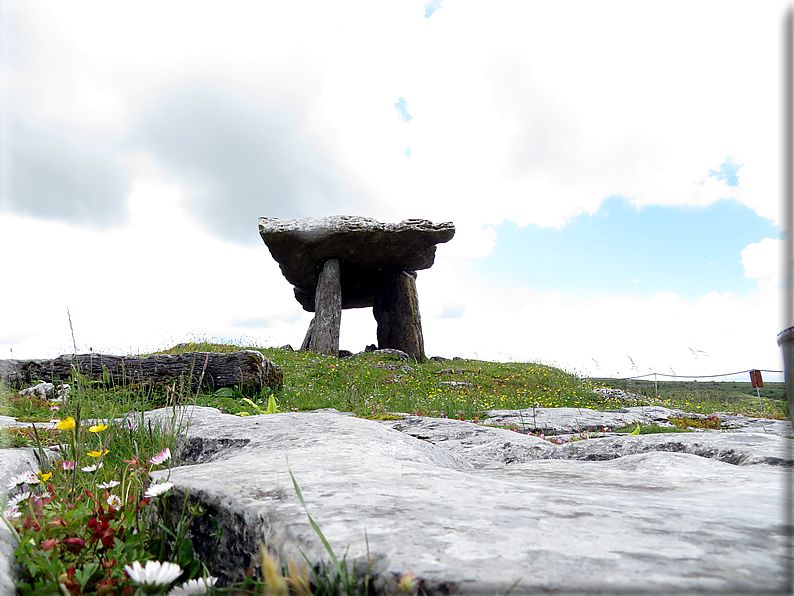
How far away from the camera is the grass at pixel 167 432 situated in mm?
1168

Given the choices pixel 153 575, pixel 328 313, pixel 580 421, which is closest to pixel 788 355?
pixel 153 575

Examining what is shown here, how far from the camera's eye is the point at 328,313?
1358 centimetres

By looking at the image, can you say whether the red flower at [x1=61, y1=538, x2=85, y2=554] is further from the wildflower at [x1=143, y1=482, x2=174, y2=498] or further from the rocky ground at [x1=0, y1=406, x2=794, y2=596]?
the wildflower at [x1=143, y1=482, x2=174, y2=498]

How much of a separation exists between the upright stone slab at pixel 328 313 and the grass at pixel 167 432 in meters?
0.98

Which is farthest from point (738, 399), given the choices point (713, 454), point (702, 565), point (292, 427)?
point (702, 565)

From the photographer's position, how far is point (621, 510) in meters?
1.06

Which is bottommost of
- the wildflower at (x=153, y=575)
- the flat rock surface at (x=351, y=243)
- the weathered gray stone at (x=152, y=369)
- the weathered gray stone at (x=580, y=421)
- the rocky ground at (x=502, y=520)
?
the weathered gray stone at (x=580, y=421)

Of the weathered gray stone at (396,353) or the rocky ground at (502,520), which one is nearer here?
the rocky ground at (502,520)

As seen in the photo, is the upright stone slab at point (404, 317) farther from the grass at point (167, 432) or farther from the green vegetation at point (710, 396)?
the green vegetation at point (710, 396)

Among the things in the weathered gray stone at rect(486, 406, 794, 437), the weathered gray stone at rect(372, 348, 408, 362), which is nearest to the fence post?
the weathered gray stone at rect(486, 406, 794, 437)

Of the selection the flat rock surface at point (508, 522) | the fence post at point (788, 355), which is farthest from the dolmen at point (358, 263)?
the fence post at point (788, 355)

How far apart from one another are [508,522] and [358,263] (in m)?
13.5

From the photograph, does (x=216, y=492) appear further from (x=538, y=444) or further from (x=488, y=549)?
(x=538, y=444)

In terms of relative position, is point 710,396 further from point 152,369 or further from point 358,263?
point 152,369
